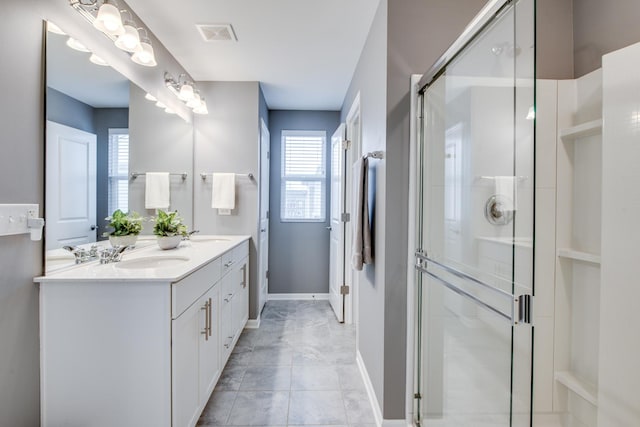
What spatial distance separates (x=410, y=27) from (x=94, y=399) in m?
2.35

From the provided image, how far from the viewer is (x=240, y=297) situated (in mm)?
2785

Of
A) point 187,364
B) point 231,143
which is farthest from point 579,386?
point 231,143

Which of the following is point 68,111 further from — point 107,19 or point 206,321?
point 206,321

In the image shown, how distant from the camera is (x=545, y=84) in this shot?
5.27ft

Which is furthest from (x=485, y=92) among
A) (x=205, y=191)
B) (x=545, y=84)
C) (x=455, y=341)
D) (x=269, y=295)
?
(x=269, y=295)

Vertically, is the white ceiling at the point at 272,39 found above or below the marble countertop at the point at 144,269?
above

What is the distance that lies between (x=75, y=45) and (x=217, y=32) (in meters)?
0.99

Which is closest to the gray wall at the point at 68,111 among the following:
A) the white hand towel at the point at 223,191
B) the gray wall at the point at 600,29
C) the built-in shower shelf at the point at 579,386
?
the white hand towel at the point at 223,191

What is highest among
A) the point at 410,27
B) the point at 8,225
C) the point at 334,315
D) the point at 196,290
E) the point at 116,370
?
the point at 410,27

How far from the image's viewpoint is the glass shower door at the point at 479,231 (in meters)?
0.95

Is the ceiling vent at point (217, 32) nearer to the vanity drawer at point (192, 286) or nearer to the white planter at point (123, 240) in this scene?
the white planter at point (123, 240)

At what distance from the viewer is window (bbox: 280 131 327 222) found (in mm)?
4105

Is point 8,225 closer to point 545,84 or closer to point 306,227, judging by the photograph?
point 545,84

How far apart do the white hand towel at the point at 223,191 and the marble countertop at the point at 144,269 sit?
701 mm
